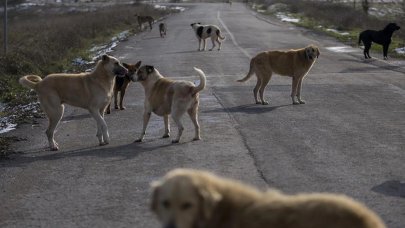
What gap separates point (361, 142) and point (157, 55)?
1737 cm

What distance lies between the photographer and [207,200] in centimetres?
401

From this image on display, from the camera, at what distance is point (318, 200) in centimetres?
398

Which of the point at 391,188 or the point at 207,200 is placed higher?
the point at 207,200

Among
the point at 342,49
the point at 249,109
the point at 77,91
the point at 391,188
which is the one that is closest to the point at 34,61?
the point at 249,109

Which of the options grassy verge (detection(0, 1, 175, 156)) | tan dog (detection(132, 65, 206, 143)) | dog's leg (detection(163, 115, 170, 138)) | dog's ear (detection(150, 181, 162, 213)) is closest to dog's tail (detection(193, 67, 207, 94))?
tan dog (detection(132, 65, 206, 143))

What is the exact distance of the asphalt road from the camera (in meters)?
7.37

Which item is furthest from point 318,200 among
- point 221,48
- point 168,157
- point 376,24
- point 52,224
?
point 376,24

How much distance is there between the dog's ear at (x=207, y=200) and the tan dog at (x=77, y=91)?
6.82m

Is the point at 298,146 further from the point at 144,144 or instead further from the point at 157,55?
the point at 157,55

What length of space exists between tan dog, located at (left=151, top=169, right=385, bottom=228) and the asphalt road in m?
2.53

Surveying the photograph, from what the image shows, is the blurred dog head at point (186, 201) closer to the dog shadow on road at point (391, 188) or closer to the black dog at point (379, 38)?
the dog shadow on road at point (391, 188)

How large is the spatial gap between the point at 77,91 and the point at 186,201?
24.0 feet

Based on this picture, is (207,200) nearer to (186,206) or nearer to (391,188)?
(186,206)

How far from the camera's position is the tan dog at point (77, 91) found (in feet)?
35.2
